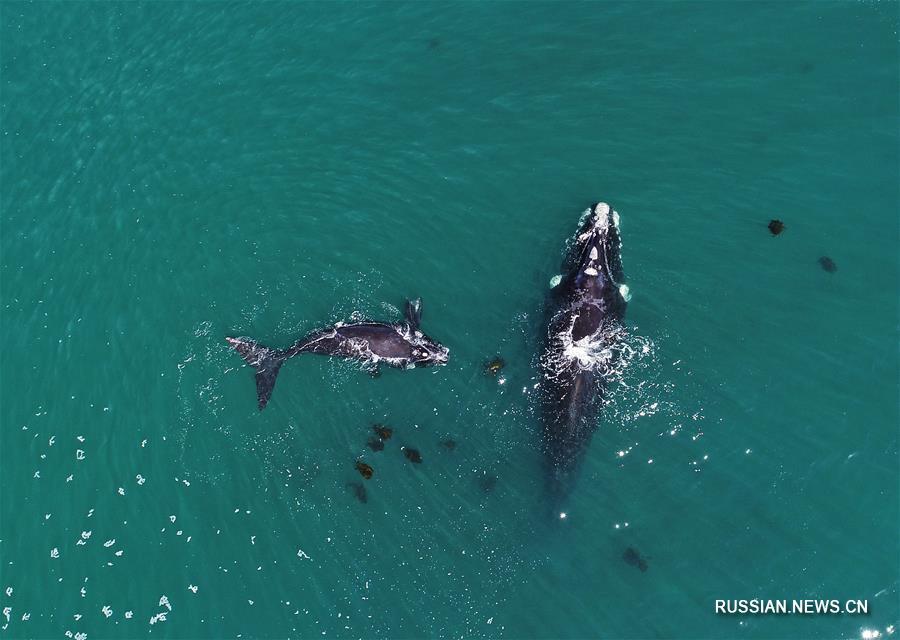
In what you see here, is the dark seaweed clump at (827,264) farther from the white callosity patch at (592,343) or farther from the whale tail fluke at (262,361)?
the whale tail fluke at (262,361)

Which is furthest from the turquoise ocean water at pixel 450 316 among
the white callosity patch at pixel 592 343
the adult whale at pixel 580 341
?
the white callosity patch at pixel 592 343

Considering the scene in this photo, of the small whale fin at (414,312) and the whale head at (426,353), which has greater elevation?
the small whale fin at (414,312)

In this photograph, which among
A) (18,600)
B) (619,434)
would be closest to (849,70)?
(619,434)

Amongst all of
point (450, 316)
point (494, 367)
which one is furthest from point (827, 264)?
point (450, 316)

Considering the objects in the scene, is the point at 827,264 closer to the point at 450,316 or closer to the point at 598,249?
the point at 598,249

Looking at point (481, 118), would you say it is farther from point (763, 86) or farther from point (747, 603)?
point (747, 603)
